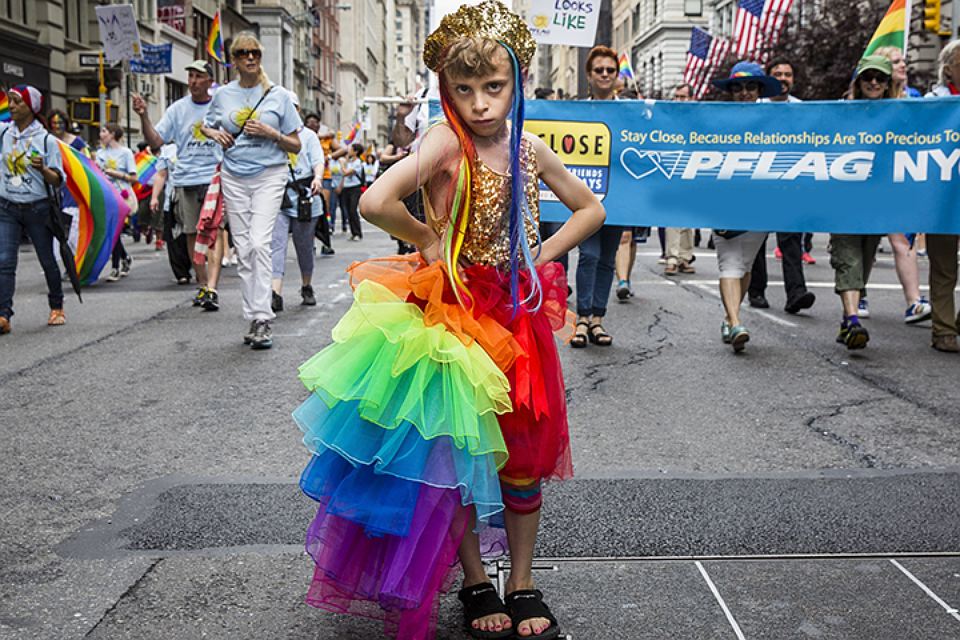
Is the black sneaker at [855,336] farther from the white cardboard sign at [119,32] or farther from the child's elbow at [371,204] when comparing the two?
the white cardboard sign at [119,32]

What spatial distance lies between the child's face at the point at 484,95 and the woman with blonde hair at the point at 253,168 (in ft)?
16.7

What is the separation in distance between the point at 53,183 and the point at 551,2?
18.9 feet

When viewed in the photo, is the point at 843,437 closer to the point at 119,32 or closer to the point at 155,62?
the point at 119,32

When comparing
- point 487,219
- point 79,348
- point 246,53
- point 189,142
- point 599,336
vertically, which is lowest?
point 79,348

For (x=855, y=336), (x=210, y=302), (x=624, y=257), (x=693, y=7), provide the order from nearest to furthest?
(x=855, y=336) → (x=210, y=302) → (x=624, y=257) → (x=693, y=7)

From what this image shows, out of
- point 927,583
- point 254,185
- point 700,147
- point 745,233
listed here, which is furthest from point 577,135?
point 927,583

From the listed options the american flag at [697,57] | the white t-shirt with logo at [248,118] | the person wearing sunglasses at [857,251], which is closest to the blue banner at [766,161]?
the person wearing sunglasses at [857,251]

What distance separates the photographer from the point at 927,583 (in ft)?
11.0

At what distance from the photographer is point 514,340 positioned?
9.62 feet

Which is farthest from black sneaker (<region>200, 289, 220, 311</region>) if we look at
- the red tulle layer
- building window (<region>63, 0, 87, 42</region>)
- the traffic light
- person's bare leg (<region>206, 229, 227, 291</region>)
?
building window (<region>63, 0, 87, 42</region>)

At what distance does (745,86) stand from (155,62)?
19103 mm

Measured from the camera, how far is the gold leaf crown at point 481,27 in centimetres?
295

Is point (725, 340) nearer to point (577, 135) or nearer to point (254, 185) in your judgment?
point (577, 135)

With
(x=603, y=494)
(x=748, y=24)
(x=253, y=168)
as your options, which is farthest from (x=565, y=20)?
(x=748, y=24)
